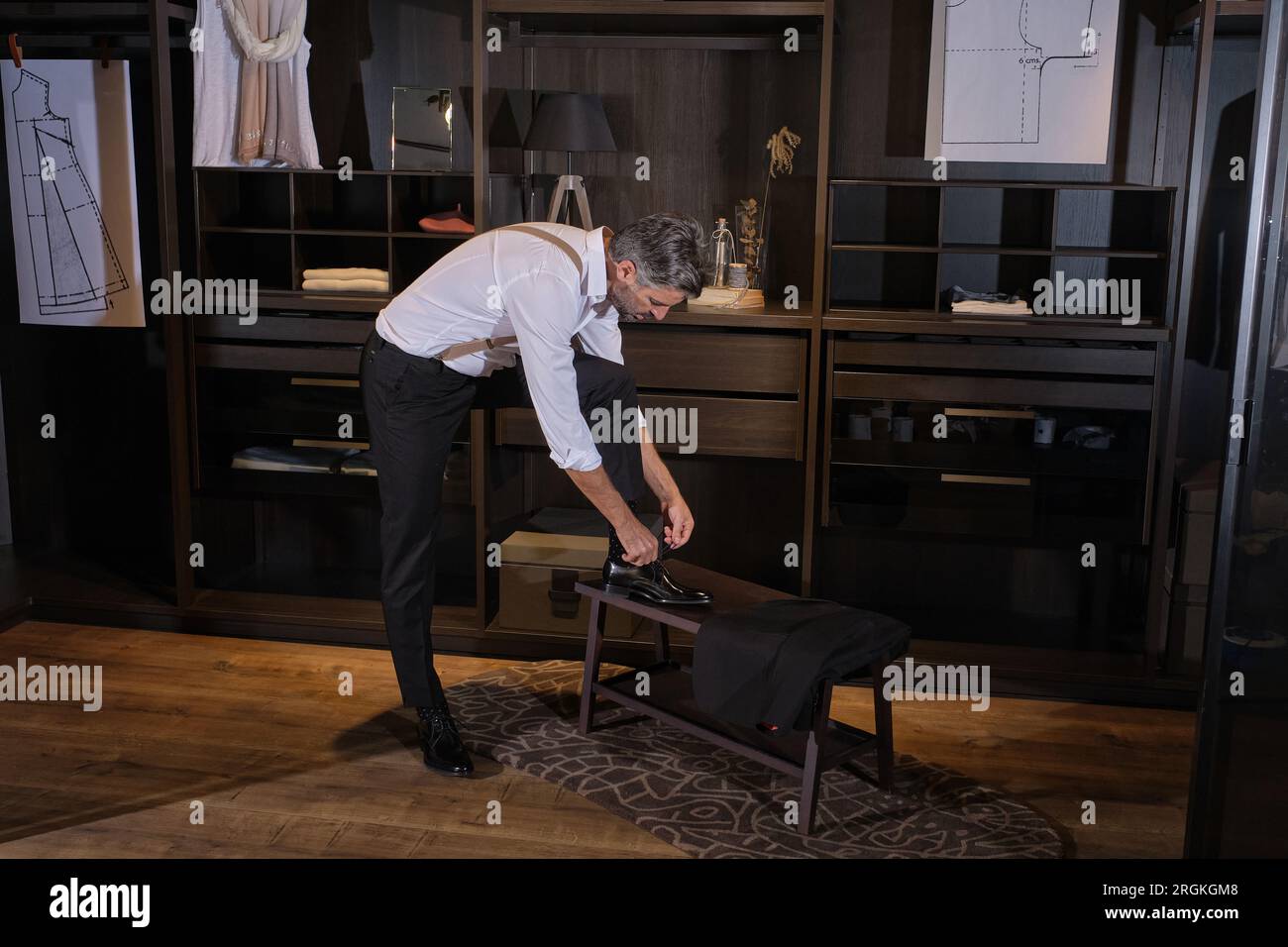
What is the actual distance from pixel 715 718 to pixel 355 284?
1.85 metres

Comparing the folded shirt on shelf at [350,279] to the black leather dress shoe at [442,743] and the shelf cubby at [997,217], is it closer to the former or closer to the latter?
the black leather dress shoe at [442,743]

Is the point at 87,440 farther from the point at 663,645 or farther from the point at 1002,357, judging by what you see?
the point at 1002,357

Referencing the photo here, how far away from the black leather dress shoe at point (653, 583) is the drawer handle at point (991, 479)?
3.44 ft

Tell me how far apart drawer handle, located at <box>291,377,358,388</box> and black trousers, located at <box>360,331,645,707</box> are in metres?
0.93

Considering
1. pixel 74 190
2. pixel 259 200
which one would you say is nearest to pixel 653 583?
pixel 259 200

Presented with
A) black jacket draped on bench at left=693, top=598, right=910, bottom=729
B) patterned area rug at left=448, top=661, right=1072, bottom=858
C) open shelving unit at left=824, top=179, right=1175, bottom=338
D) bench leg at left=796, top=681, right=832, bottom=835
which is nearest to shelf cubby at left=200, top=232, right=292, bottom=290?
patterned area rug at left=448, top=661, right=1072, bottom=858

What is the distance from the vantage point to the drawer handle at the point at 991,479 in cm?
380

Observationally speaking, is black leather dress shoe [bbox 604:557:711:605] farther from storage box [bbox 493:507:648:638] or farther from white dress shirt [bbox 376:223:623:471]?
storage box [bbox 493:507:648:638]

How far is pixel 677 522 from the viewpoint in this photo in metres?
3.20

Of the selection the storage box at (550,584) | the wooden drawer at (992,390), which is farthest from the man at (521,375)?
the wooden drawer at (992,390)

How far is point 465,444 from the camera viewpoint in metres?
3.99

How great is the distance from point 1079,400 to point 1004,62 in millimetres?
1051

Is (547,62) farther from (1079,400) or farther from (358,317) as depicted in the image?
(1079,400)
